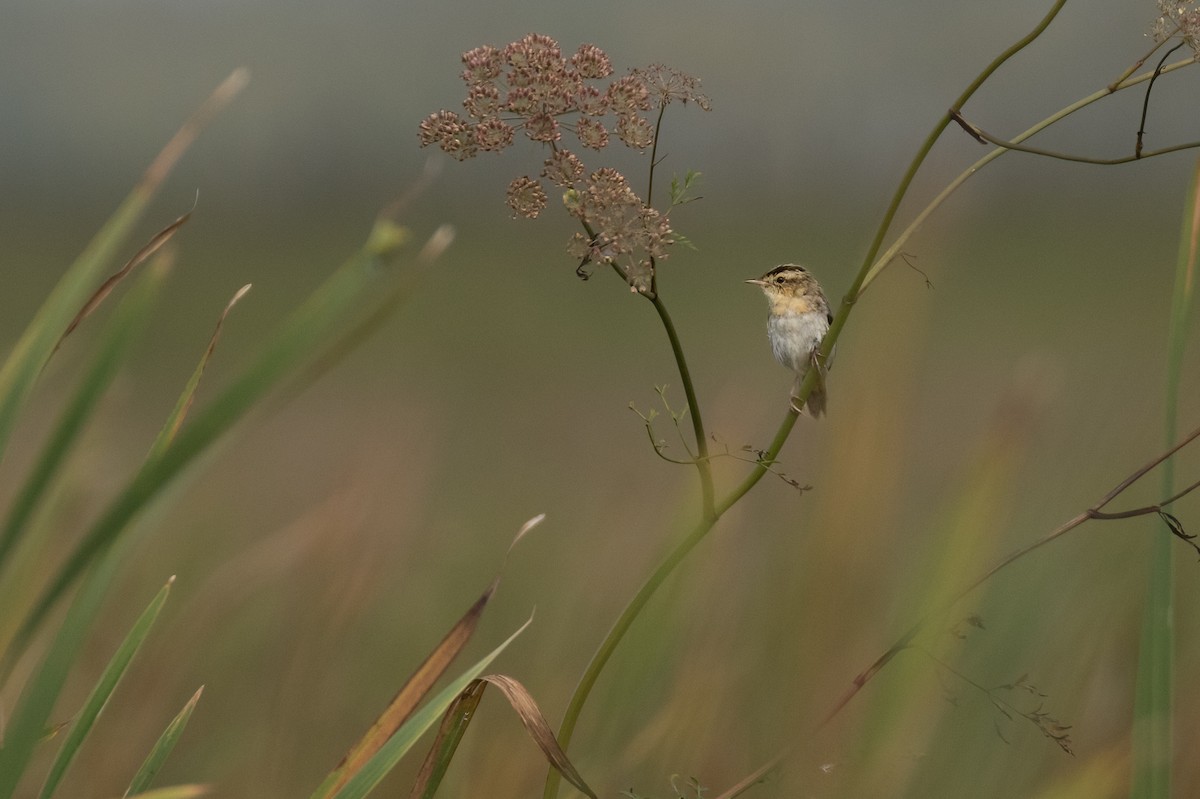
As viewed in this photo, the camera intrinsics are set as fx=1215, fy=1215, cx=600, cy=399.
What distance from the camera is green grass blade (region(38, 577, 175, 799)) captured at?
3.59ft

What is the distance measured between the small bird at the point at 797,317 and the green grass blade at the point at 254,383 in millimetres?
940

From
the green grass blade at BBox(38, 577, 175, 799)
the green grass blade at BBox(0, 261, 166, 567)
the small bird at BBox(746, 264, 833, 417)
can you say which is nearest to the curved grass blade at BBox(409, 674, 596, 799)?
the green grass blade at BBox(38, 577, 175, 799)

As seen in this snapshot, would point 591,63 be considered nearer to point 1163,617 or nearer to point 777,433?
point 777,433

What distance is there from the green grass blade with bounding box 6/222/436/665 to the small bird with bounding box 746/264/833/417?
940 millimetres

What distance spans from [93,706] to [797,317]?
118 cm

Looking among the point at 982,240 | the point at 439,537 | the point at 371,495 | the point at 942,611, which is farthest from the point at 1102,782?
the point at 982,240

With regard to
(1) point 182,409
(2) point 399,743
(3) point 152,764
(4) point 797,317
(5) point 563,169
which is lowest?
(3) point 152,764

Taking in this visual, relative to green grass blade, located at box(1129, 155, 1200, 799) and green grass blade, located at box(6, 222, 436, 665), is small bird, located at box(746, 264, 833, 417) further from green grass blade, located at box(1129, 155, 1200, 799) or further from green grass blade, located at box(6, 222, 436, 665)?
green grass blade, located at box(6, 222, 436, 665)

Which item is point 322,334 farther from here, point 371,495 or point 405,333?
point 405,333

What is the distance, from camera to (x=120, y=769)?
214 cm

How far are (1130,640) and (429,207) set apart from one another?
46136mm

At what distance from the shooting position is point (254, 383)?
80 centimetres

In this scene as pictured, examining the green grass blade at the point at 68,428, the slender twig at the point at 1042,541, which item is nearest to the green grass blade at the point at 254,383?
the green grass blade at the point at 68,428

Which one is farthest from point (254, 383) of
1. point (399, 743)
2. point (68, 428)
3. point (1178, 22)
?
point (1178, 22)
